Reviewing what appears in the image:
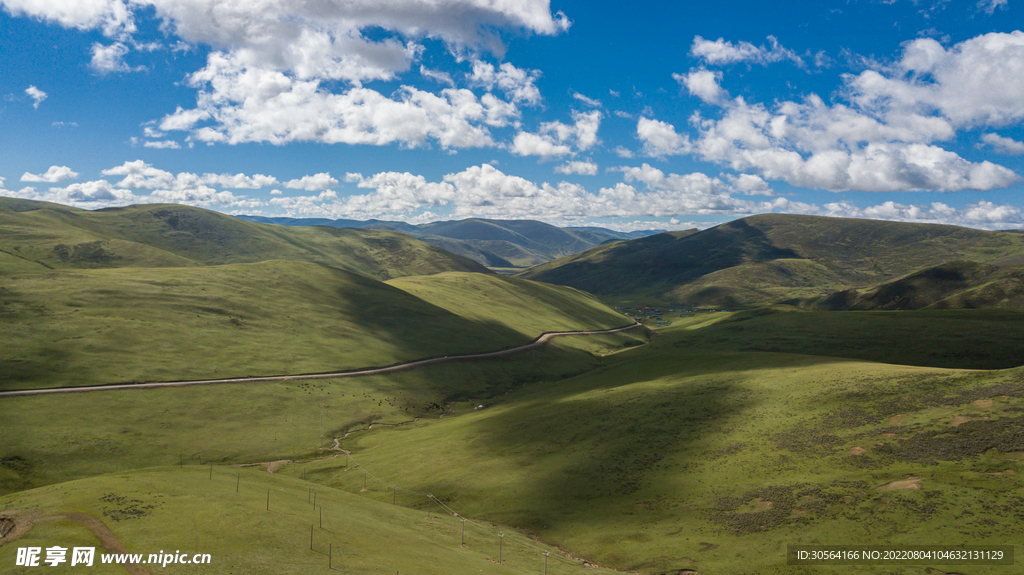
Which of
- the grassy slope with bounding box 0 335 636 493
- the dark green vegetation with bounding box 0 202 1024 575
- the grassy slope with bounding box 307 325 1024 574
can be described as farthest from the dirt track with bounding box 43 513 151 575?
the grassy slope with bounding box 0 335 636 493

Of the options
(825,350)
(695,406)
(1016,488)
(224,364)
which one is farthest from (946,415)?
(224,364)

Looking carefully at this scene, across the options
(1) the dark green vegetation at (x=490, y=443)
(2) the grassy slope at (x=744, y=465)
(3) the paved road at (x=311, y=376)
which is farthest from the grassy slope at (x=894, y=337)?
(3) the paved road at (x=311, y=376)

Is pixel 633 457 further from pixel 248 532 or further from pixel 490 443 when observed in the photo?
pixel 248 532

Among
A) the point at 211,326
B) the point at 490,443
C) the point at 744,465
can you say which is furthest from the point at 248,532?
the point at 211,326

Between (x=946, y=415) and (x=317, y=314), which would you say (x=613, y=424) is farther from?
(x=317, y=314)

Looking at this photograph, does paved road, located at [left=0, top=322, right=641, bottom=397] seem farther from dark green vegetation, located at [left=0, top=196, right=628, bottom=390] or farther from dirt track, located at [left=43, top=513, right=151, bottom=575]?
dirt track, located at [left=43, top=513, right=151, bottom=575]

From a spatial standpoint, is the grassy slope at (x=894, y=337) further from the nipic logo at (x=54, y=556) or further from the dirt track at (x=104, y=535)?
the nipic logo at (x=54, y=556)
